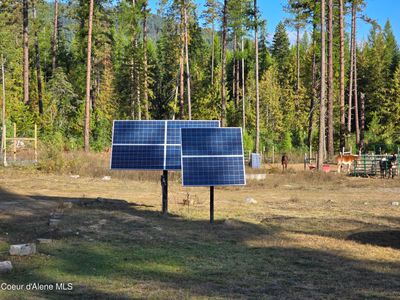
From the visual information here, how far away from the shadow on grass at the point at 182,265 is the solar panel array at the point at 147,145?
2.26 m

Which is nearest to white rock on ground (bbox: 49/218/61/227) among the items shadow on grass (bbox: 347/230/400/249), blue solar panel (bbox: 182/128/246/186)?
blue solar panel (bbox: 182/128/246/186)

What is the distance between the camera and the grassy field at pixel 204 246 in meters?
7.71

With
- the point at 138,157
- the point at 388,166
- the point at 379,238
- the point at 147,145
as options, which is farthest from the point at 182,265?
the point at 388,166

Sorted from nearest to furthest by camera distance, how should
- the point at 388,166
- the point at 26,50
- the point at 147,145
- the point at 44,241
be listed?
the point at 44,241 → the point at 147,145 → the point at 388,166 → the point at 26,50

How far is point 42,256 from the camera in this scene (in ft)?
30.1

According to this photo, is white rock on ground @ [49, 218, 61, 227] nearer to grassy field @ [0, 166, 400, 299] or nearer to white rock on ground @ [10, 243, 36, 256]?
grassy field @ [0, 166, 400, 299]

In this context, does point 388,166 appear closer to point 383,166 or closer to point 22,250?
point 383,166

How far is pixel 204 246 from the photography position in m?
10.9

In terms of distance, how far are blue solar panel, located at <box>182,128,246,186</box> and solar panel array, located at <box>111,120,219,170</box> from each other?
113cm

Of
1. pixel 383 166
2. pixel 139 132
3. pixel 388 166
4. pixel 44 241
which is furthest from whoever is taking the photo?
pixel 383 166

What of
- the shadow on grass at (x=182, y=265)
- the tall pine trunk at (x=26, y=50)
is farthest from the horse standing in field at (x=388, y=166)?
the tall pine trunk at (x=26, y=50)

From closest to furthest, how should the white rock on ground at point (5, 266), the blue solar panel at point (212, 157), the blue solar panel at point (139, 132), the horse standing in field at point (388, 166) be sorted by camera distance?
the white rock on ground at point (5, 266), the blue solar panel at point (212, 157), the blue solar panel at point (139, 132), the horse standing in field at point (388, 166)

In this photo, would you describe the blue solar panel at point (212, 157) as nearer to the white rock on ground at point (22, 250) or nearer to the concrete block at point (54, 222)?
the concrete block at point (54, 222)

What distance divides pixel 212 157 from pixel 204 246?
3.81 m
